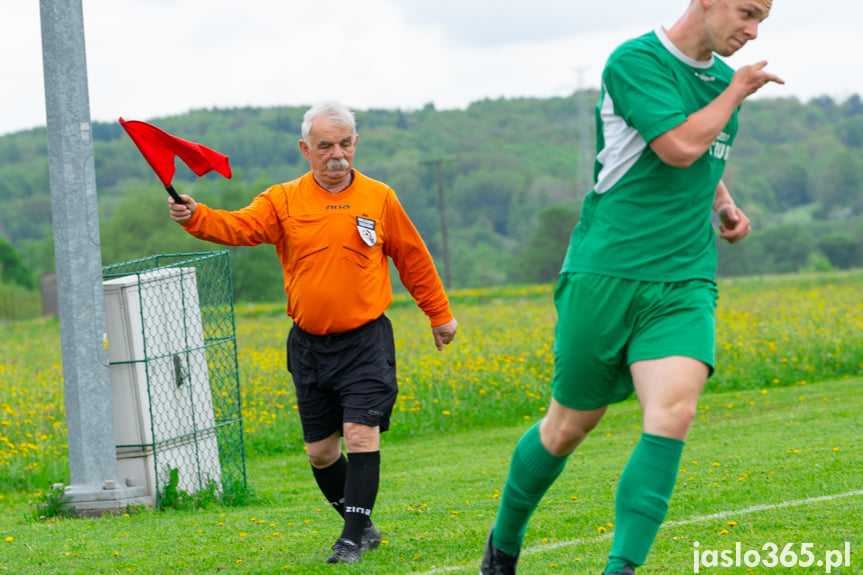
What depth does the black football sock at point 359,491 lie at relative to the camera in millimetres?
5402

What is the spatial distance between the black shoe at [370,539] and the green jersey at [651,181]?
2.35m

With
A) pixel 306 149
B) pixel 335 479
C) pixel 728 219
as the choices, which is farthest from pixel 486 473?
pixel 728 219

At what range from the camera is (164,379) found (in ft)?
26.6

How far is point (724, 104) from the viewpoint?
3.63 metres

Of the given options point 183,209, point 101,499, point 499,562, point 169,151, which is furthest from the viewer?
point 101,499

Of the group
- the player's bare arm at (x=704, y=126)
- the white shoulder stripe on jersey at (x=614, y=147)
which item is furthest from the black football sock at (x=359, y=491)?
the player's bare arm at (x=704, y=126)

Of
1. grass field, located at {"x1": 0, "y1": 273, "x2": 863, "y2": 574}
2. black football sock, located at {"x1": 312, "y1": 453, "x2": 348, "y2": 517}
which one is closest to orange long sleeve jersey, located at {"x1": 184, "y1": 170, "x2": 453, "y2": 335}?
black football sock, located at {"x1": 312, "y1": 453, "x2": 348, "y2": 517}

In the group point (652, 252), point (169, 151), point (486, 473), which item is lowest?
point (486, 473)

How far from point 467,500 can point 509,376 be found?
742 cm

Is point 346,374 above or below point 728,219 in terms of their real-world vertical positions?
below

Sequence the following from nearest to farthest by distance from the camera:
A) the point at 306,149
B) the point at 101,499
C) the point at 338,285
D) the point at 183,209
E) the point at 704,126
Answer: the point at 704,126, the point at 183,209, the point at 338,285, the point at 306,149, the point at 101,499

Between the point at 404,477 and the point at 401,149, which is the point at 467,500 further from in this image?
the point at 401,149

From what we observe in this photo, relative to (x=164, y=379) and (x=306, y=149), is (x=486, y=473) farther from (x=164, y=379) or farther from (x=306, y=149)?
(x=306, y=149)

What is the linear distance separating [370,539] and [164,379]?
9.88 ft
